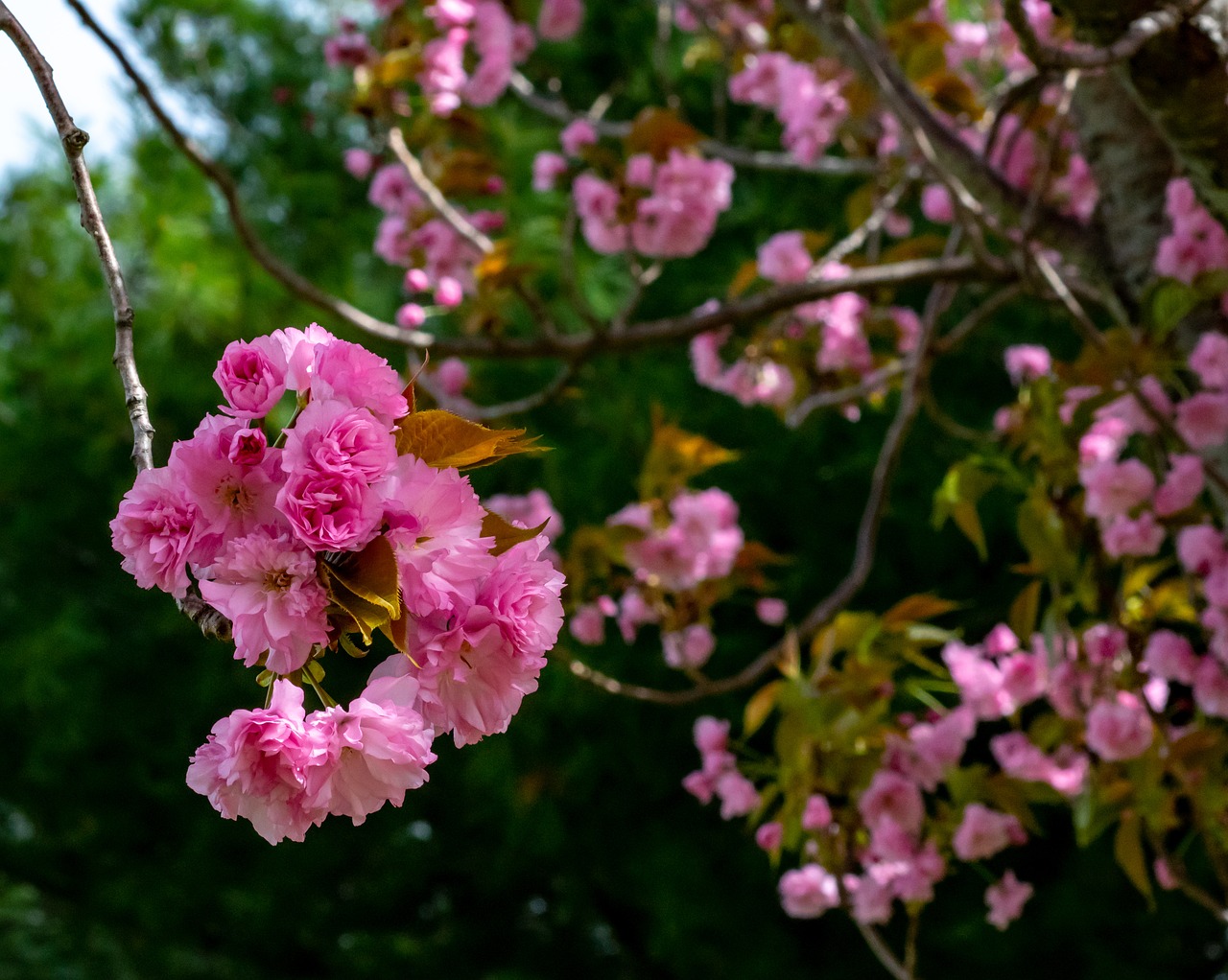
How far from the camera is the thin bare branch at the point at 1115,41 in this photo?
117cm

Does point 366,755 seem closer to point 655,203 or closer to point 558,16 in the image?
point 655,203

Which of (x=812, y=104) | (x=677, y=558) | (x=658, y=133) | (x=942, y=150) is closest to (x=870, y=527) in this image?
(x=677, y=558)

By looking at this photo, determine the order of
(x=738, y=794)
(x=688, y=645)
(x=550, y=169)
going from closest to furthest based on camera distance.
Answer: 1. (x=738, y=794)
2. (x=550, y=169)
3. (x=688, y=645)

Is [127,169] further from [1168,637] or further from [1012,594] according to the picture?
[1168,637]

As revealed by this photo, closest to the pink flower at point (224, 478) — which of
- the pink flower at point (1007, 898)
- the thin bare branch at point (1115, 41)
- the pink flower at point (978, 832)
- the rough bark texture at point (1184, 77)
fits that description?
the thin bare branch at point (1115, 41)

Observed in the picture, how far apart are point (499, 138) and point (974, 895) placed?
275 centimetres

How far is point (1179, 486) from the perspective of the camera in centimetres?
159

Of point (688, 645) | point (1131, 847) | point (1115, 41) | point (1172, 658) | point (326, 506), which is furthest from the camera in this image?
point (688, 645)

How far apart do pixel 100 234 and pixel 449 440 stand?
19 cm

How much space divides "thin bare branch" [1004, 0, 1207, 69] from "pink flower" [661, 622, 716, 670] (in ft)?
3.53

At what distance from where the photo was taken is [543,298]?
13.9 ft

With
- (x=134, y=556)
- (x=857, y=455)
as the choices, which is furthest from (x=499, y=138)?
(x=134, y=556)

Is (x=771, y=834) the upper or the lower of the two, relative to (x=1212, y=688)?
lower

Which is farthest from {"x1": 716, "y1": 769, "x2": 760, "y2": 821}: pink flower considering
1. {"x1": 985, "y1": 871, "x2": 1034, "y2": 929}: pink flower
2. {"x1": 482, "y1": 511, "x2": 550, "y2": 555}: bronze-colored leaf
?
{"x1": 482, "y1": 511, "x2": 550, "y2": 555}: bronze-colored leaf
